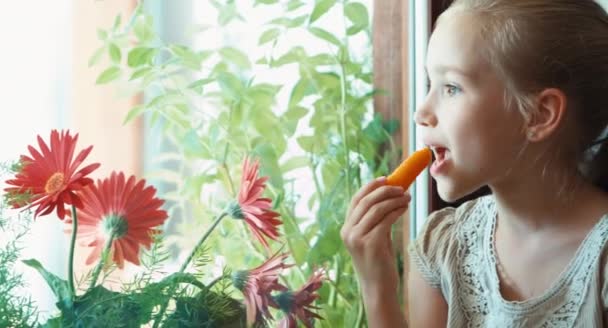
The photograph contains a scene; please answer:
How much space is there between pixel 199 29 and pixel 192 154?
0.15 m

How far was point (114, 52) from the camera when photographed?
0.83 metres

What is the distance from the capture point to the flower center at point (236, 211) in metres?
0.77

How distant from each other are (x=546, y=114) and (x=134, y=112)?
45 centimetres

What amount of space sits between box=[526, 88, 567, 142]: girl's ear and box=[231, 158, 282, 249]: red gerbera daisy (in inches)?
11.7

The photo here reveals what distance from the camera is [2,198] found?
68 centimetres

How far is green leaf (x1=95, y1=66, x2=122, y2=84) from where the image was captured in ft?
2.71

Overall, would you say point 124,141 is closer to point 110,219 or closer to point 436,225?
point 110,219

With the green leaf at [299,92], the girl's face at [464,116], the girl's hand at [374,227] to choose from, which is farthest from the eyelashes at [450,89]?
the green leaf at [299,92]

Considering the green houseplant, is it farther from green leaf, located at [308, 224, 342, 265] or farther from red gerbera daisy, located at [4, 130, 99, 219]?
red gerbera daisy, located at [4, 130, 99, 219]

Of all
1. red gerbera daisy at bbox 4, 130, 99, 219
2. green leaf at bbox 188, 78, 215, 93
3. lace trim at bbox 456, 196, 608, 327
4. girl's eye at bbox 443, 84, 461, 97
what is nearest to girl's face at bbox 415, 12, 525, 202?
girl's eye at bbox 443, 84, 461, 97

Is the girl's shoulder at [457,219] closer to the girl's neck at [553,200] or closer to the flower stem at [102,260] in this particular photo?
the girl's neck at [553,200]

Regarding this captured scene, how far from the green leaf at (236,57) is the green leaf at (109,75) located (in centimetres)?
14

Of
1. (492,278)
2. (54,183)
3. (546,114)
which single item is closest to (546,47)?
(546,114)

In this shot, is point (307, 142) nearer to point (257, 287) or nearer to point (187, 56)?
point (187, 56)
